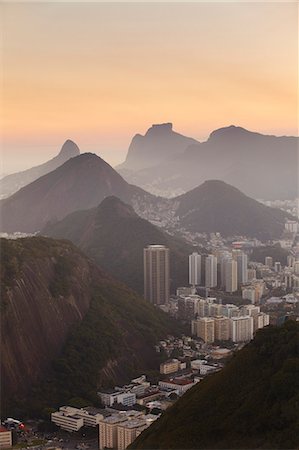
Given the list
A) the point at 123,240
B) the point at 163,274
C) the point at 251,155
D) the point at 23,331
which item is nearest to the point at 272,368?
the point at 23,331

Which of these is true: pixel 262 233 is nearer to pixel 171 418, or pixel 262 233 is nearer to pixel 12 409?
pixel 12 409

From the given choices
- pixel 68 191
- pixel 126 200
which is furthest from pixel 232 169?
pixel 68 191

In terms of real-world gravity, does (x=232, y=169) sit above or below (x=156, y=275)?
above

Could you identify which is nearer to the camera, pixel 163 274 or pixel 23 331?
pixel 23 331

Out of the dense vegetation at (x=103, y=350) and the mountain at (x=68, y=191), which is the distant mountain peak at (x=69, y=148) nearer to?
the mountain at (x=68, y=191)

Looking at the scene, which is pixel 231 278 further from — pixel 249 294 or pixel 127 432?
pixel 127 432

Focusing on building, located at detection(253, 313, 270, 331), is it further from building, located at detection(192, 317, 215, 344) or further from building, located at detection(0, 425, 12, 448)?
building, located at detection(0, 425, 12, 448)

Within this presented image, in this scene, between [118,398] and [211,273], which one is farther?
[211,273]
